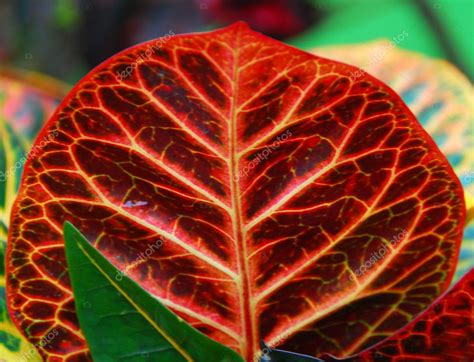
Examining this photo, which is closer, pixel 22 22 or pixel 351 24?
pixel 351 24

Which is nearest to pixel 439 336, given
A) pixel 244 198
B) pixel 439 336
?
pixel 439 336

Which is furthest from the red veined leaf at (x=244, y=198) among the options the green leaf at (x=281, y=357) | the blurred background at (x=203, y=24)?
the blurred background at (x=203, y=24)

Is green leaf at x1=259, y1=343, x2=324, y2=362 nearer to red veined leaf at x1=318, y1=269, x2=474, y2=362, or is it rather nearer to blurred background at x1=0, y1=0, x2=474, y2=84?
red veined leaf at x1=318, y1=269, x2=474, y2=362

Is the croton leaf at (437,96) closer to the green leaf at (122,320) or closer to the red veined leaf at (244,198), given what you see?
the red veined leaf at (244,198)

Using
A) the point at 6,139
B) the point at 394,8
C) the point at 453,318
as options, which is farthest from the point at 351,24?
the point at 453,318

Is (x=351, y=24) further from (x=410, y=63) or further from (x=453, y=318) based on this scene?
(x=453, y=318)

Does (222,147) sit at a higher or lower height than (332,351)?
higher
